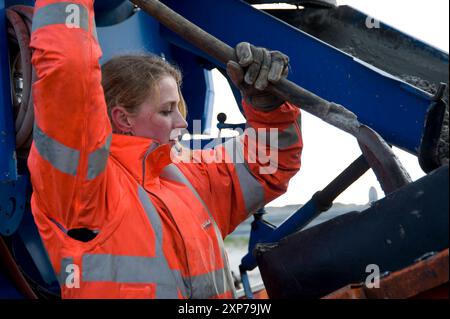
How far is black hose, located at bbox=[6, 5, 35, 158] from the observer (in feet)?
9.09

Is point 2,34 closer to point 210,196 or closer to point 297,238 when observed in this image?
point 210,196

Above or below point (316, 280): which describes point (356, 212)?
above

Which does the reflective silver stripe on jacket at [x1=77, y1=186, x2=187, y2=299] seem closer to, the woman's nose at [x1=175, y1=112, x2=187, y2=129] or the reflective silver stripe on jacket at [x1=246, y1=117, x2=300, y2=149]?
the woman's nose at [x1=175, y1=112, x2=187, y2=129]

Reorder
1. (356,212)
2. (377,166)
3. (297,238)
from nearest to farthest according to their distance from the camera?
(356,212), (297,238), (377,166)

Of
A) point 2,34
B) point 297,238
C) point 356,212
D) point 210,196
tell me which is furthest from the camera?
point 2,34

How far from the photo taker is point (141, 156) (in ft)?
8.20

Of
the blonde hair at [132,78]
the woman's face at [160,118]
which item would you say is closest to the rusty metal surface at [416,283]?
the woman's face at [160,118]

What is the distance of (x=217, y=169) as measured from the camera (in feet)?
9.03

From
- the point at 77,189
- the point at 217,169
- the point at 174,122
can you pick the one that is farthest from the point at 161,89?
the point at 77,189

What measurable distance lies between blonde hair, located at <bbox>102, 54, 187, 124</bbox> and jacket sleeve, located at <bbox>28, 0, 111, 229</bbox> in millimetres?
314

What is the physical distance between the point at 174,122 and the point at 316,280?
0.63 meters

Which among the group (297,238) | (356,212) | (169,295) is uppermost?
(356,212)

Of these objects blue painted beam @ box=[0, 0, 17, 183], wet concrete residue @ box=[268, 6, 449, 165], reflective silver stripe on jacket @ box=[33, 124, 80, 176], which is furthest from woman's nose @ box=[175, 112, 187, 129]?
wet concrete residue @ box=[268, 6, 449, 165]

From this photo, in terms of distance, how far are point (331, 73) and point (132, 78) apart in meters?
0.75
